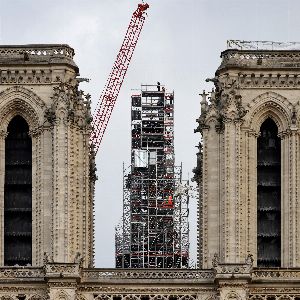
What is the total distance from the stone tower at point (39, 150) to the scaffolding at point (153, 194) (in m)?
32.0

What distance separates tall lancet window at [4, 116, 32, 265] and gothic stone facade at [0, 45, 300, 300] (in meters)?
0.12

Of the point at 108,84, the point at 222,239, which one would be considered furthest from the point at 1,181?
the point at 108,84

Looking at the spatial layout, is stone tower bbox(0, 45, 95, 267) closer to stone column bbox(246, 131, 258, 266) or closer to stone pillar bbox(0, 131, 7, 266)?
stone pillar bbox(0, 131, 7, 266)

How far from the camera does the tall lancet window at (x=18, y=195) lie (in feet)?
215

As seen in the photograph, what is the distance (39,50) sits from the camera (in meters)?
66.2

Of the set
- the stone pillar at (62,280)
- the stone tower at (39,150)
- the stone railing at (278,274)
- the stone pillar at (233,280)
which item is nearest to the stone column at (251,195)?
the stone railing at (278,274)

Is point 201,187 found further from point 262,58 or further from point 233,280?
point 262,58

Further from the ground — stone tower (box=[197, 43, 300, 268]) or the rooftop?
the rooftop

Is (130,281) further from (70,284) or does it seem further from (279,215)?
(279,215)

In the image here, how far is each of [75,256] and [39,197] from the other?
3.18 meters

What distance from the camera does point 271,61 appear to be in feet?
217

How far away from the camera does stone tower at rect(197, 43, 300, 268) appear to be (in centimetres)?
6456

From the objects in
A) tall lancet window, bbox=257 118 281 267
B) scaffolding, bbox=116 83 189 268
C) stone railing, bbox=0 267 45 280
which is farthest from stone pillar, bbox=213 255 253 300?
scaffolding, bbox=116 83 189 268

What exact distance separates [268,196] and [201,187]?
10.6 feet
